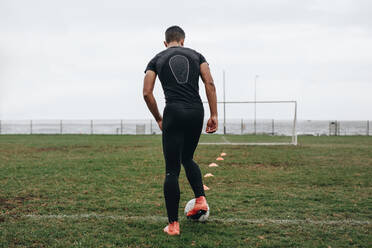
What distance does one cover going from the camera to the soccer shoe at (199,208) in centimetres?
390

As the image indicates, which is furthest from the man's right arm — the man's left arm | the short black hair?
the man's left arm

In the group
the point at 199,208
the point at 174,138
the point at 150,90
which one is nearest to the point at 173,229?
the point at 199,208

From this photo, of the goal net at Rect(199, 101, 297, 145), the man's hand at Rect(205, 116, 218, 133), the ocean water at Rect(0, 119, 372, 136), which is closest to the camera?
the man's hand at Rect(205, 116, 218, 133)

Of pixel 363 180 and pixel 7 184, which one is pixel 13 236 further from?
pixel 363 180

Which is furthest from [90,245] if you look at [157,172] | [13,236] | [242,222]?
[157,172]

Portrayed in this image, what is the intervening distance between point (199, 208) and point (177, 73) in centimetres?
151

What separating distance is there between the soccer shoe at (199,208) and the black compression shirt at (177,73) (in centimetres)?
108

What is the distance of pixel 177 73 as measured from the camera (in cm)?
365

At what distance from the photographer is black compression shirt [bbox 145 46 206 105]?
3.64 meters

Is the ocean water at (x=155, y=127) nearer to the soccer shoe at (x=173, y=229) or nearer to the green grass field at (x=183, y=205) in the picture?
the green grass field at (x=183, y=205)

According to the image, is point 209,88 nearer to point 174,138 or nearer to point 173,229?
point 174,138

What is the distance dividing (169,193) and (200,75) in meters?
1.31

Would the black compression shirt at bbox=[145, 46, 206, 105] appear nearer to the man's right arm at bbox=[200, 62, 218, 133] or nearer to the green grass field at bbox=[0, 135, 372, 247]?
the man's right arm at bbox=[200, 62, 218, 133]

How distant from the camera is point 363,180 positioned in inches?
273
